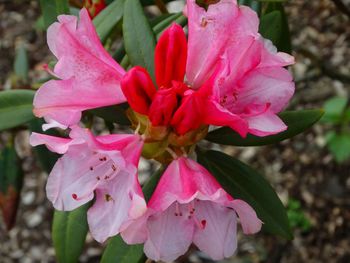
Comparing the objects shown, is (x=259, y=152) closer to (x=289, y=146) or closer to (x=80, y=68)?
(x=289, y=146)

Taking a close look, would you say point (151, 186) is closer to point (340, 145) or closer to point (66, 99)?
point (66, 99)

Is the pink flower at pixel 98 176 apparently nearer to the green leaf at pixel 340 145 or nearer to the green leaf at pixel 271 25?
the green leaf at pixel 271 25

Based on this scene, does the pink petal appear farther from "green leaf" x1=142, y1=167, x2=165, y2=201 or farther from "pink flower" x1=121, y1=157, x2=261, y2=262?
"green leaf" x1=142, y1=167, x2=165, y2=201

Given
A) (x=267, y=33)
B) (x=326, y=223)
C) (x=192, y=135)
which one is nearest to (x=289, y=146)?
(x=326, y=223)

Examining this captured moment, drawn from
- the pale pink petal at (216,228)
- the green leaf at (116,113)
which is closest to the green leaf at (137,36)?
the green leaf at (116,113)

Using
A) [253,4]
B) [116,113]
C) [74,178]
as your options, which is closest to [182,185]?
[74,178]
